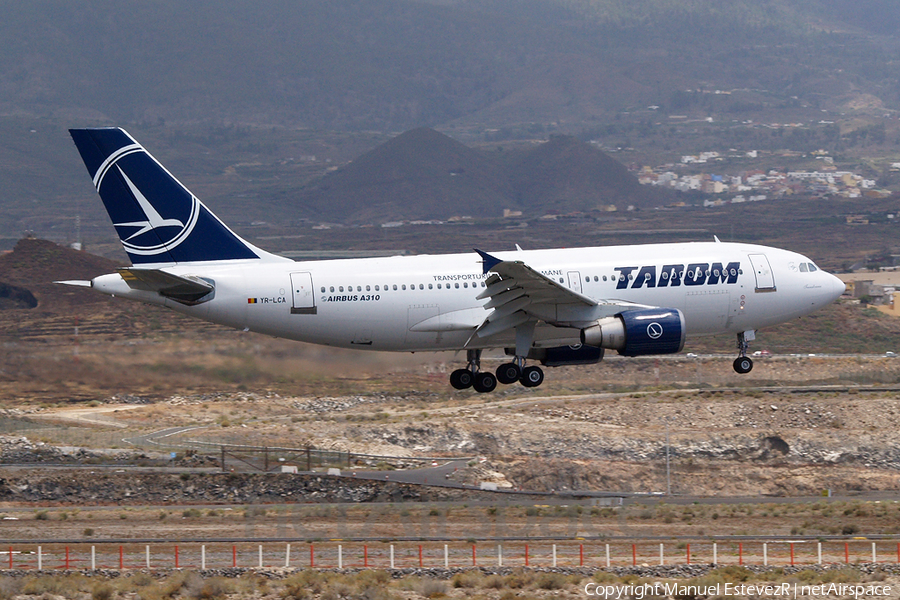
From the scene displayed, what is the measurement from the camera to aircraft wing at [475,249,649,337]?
4569cm

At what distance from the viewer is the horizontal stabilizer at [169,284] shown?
43375mm

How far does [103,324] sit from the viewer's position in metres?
105

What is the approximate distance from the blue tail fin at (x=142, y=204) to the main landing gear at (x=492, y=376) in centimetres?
1121

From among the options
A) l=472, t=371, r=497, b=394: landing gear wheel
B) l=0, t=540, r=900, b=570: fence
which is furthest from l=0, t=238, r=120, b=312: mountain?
l=0, t=540, r=900, b=570: fence

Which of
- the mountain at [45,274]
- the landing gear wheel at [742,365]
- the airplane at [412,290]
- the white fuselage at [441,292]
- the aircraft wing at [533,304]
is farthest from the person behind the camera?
the mountain at [45,274]

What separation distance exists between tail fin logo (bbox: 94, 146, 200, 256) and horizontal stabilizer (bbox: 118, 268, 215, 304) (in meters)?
2.19

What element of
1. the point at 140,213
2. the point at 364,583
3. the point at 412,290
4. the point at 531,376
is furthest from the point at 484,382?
the point at 364,583

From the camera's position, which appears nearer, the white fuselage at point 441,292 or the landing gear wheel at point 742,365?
the white fuselage at point 441,292

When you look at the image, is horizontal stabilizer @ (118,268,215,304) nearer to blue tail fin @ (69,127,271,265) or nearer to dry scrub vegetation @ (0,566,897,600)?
blue tail fin @ (69,127,271,265)

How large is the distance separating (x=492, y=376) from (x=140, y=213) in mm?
15594

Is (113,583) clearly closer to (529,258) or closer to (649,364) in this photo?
(529,258)

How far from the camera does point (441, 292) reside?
47562mm

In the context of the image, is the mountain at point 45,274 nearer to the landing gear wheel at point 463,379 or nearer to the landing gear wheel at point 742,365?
the landing gear wheel at point 463,379

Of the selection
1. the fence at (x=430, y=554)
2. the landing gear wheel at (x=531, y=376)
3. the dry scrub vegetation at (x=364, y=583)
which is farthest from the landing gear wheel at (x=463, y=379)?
the dry scrub vegetation at (x=364, y=583)
